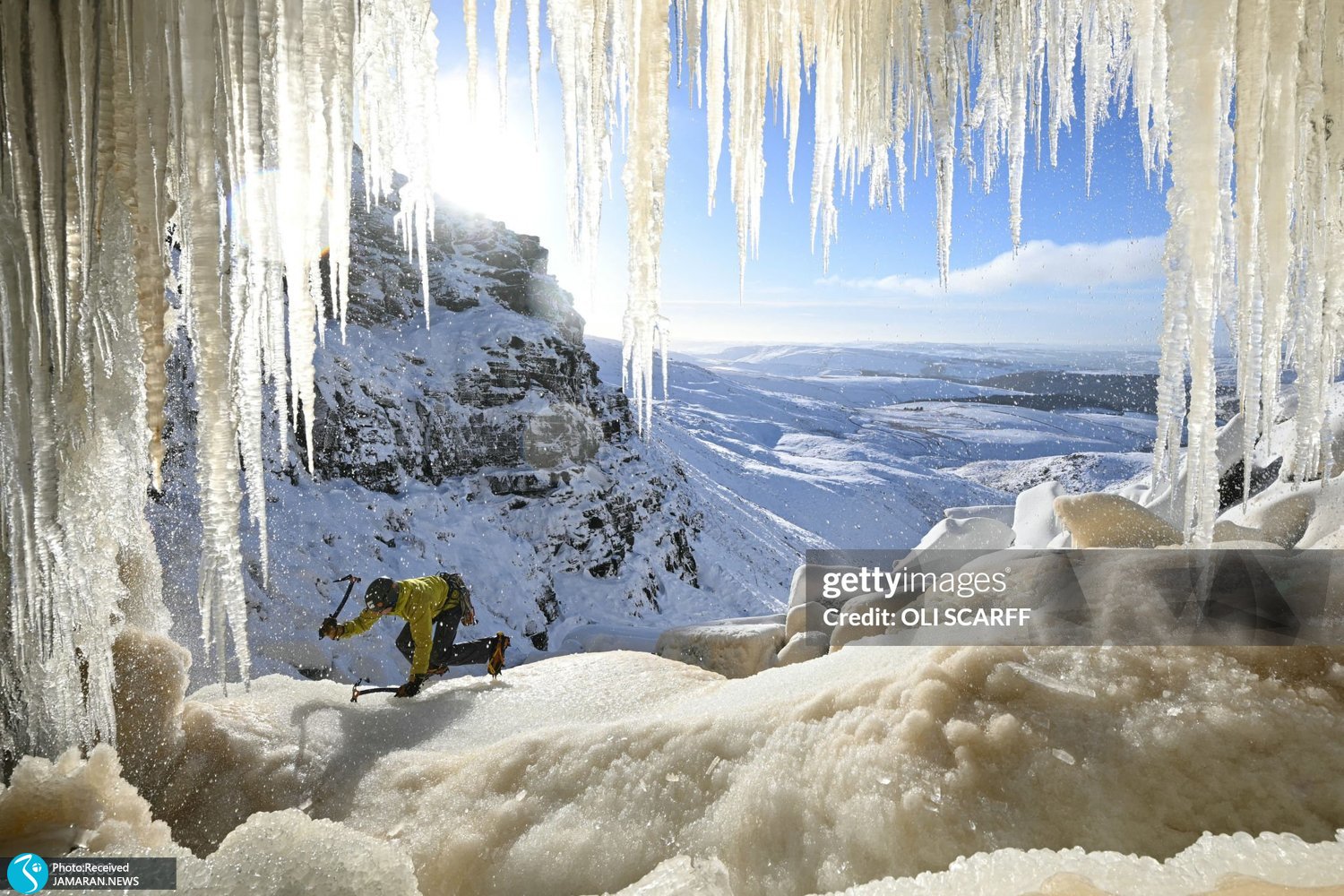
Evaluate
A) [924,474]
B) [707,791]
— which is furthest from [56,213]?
[924,474]

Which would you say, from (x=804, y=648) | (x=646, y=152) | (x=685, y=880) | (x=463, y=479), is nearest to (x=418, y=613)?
(x=804, y=648)

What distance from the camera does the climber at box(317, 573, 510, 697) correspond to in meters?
4.49

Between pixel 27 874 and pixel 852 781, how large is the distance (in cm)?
216

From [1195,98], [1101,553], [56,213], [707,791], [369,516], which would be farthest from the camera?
[369,516]

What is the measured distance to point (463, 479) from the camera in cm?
1670

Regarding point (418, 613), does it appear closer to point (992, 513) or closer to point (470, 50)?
point (470, 50)

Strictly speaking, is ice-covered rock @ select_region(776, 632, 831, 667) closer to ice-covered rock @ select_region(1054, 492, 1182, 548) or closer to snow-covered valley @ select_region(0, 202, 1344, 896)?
snow-covered valley @ select_region(0, 202, 1344, 896)

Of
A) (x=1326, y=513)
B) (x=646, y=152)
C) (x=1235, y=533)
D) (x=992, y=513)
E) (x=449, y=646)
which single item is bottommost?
(x=449, y=646)

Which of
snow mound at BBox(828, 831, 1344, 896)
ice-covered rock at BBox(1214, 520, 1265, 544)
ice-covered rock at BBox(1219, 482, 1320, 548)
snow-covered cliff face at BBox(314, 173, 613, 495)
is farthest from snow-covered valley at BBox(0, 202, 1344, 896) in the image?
snow-covered cliff face at BBox(314, 173, 613, 495)

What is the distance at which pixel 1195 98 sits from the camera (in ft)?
5.06

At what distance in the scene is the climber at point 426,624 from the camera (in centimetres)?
449

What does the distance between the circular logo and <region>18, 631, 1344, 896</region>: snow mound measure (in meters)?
Answer: 0.15

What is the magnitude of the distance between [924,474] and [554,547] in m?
25.3

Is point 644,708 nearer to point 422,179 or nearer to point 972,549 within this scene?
point 422,179
